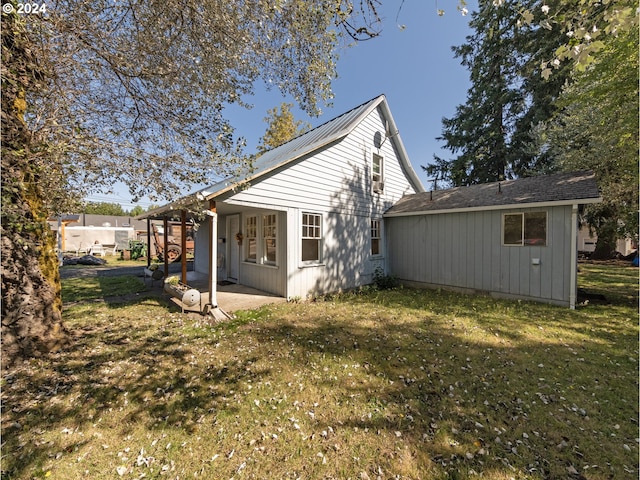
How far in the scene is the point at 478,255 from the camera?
823 centimetres

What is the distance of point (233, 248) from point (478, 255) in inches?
319

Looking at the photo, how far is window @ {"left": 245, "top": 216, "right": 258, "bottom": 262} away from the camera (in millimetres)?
8406

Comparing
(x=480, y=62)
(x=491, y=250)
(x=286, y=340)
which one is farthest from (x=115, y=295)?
(x=480, y=62)

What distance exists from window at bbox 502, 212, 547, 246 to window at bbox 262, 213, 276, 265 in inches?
265

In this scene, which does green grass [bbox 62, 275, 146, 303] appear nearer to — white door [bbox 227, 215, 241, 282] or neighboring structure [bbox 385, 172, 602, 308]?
white door [bbox 227, 215, 241, 282]

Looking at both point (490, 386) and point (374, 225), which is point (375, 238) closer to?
point (374, 225)

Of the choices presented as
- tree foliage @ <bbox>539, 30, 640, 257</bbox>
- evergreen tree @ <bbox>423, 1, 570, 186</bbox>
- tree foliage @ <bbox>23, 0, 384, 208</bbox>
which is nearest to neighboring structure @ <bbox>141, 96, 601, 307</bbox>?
tree foliage @ <bbox>23, 0, 384, 208</bbox>

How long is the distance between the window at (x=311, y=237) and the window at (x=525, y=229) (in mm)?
5428

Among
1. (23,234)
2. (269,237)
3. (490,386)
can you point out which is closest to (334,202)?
(269,237)

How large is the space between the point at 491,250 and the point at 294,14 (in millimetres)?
7769

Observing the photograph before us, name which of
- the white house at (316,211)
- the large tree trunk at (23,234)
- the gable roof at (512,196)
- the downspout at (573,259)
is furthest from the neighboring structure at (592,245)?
the large tree trunk at (23,234)

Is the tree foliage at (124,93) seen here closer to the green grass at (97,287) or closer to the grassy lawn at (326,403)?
the grassy lawn at (326,403)

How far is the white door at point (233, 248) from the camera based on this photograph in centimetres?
918

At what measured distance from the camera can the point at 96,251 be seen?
22906 mm
